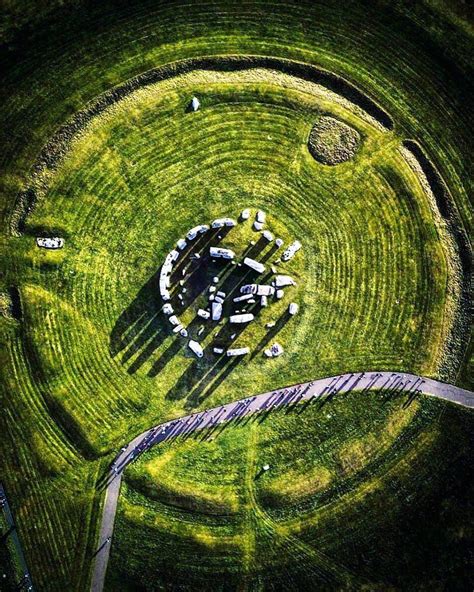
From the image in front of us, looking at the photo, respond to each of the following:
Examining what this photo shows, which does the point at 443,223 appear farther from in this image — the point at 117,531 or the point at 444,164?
the point at 117,531

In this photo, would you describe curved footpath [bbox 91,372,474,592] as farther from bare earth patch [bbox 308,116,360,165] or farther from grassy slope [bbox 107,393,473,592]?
bare earth patch [bbox 308,116,360,165]

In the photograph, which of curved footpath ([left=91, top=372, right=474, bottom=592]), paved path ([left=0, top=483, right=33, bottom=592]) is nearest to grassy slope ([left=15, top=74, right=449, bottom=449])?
curved footpath ([left=91, top=372, right=474, bottom=592])

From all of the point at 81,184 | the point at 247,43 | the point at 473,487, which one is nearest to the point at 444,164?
the point at 247,43

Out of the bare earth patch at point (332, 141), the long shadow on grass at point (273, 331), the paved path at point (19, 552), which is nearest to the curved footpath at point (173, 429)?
the long shadow on grass at point (273, 331)

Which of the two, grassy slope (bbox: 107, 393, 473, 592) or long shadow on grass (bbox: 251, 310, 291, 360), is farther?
long shadow on grass (bbox: 251, 310, 291, 360)

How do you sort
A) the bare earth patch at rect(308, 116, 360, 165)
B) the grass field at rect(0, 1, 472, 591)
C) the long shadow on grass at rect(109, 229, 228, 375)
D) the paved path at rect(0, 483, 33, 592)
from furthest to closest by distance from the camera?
the paved path at rect(0, 483, 33, 592) < the bare earth patch at rect(308, 116, 360, 165) < the long shadow on grass at rect(109, 229, 228, 375) < the grass field at rect(0, 1, 472, 591)

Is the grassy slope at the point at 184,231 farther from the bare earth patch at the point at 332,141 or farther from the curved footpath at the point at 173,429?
the curved footpath at the point at 173,429

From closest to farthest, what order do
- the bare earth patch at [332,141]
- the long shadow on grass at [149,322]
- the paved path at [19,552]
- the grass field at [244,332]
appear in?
the grass field at [244,332] < the long shadow on grass at [149,322] < the bare earth patch at [332,141] < the paved path at [19,552]
